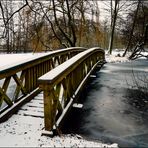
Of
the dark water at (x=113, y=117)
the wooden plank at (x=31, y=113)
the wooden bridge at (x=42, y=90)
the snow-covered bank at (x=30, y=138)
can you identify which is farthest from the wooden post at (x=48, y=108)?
the wooden plank at (x=31, y=113)

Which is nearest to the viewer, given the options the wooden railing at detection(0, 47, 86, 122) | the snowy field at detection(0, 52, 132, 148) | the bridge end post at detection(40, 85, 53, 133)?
the snowy field at detection(0, 52, 132, 148)

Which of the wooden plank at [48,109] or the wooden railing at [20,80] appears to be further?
the wooden railing at [20,80]

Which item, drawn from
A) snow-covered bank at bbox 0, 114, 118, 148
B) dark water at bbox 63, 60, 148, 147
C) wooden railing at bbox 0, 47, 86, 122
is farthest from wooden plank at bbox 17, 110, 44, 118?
dark water at bbox 63, 60, 148, 147

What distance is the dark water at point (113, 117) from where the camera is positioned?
5516mm

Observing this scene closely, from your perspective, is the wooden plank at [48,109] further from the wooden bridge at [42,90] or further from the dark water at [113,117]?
the dark water at [113,117]

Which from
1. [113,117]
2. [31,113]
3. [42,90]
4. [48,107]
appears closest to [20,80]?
[31,113]

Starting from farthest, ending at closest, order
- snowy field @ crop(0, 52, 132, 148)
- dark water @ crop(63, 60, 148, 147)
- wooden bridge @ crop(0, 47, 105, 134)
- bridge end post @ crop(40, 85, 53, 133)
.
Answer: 1. dark water @ crop(63, 60, 148, 147)
2. wooden bridge @ crop(0, 47, 105, 134)
3. bridge end post @ crop(40, 85, 53, 133)
4. snowy field @ crop(0, 52, 132, 148)

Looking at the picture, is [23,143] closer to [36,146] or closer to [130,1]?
[36,146]

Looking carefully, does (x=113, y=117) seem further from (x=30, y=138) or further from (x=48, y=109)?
(x=30, y=138)

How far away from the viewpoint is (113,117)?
22.2 feet

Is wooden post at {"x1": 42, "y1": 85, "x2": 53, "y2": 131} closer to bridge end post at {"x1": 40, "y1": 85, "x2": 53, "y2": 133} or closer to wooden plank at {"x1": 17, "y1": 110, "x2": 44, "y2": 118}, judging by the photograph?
bridge end post at {"x1": 40, "y1": 85, "x2": 53, "y2": 133}

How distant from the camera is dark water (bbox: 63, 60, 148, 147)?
18.1 ft

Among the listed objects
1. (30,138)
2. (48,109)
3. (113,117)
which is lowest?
(113,117)

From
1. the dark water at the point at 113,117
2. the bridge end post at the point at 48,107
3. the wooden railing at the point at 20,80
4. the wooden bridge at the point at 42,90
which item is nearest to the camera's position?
the bridge end post at the point at 48,107
